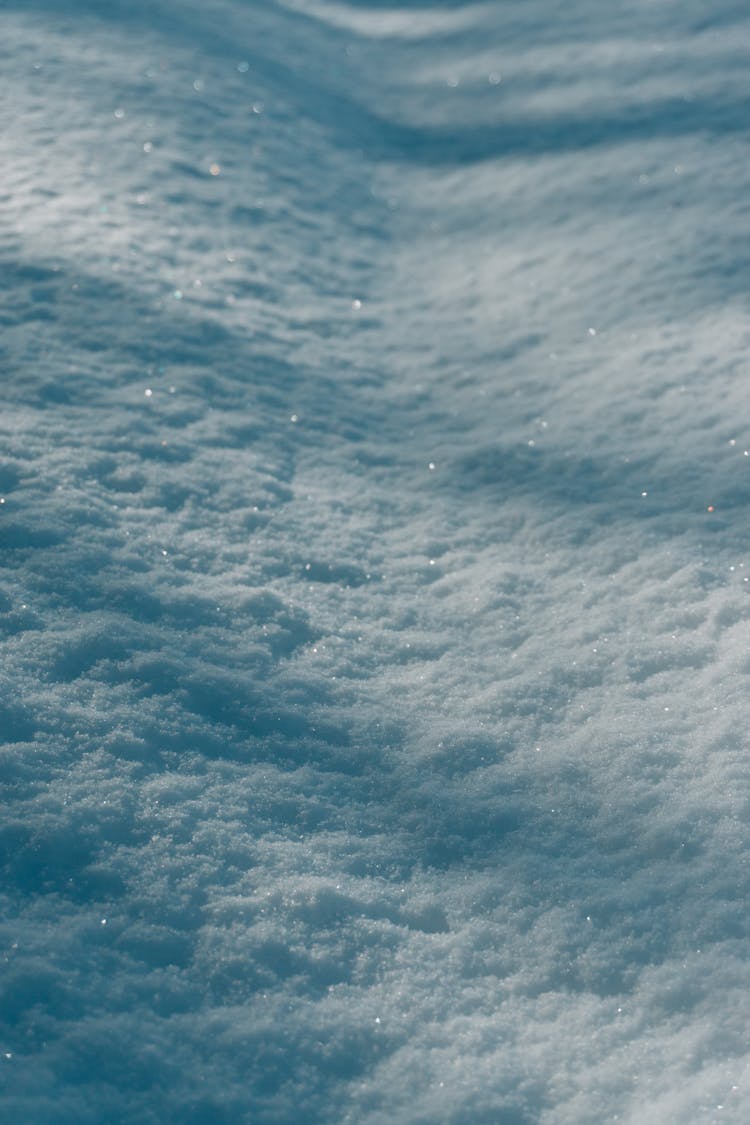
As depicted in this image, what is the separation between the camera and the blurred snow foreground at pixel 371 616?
1.46 m

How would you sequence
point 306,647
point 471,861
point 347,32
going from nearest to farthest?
point 471,861 < point 306,647 < point 347,32

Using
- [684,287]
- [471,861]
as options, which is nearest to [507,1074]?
[471,861]

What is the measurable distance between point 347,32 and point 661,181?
2.62 metres

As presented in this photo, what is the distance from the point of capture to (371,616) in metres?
2.23

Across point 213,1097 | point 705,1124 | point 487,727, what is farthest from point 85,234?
point 705,1124

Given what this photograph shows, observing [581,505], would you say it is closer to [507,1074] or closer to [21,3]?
[507,1074]

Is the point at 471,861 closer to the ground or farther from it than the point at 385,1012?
farther from it

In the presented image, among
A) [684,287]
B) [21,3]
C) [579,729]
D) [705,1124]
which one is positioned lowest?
[705,1124]

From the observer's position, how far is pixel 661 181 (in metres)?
3.77

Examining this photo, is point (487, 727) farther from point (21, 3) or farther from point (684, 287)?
point (21, 3)

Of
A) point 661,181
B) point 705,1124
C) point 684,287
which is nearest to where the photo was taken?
point 705,1124

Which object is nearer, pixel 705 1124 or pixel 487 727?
pixel 705 1124

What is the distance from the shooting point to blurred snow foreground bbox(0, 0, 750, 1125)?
1.46 m

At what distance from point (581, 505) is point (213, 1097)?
65.1 inches
